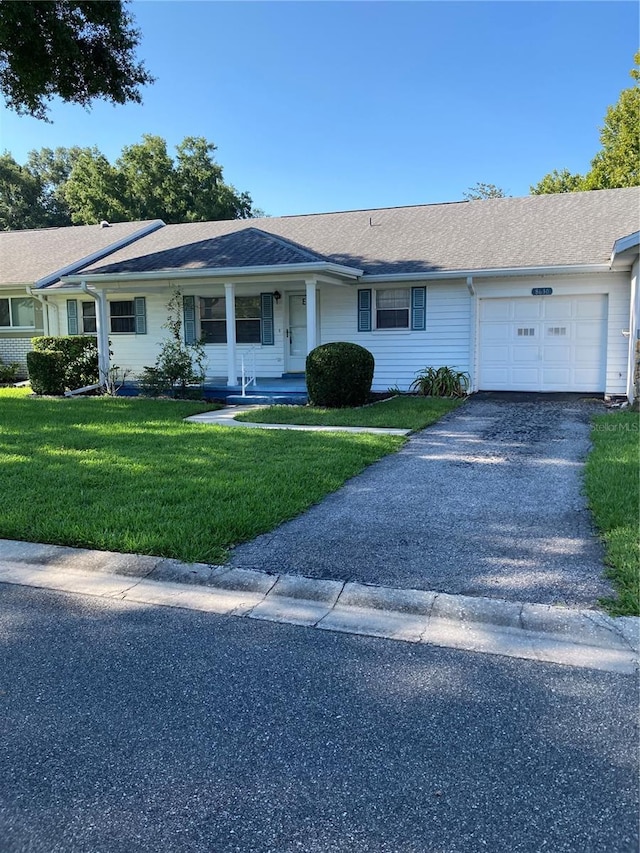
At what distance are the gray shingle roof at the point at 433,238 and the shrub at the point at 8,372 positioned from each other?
4.32 metres

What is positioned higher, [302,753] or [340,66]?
[340,66]

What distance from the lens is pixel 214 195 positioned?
35219 millimetres

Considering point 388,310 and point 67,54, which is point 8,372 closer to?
point 67,54

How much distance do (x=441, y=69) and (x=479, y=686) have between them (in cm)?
1544

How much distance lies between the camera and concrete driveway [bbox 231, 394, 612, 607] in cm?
416

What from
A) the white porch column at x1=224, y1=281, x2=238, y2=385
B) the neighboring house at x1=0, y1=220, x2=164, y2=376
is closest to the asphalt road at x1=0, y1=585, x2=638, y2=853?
the white porch column at x1=224, y1=281, x2=238, y2=385

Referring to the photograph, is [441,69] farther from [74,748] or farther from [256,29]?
[74,748]

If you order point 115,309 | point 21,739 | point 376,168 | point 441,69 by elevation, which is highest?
point 376,168

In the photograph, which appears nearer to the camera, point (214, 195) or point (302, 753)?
point (302, 753)

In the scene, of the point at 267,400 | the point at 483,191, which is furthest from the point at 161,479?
the point at 483,191

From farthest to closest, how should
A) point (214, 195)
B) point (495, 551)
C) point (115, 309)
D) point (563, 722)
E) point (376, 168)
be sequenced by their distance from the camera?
point (214, 195)
point (376, 168)
point (115, 309)
point (495, 551)
point (563, 722)

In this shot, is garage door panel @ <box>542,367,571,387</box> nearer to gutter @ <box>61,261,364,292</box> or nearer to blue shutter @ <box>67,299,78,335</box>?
gutter @ <box>61,261,364,292</box>

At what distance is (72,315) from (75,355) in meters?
3.39

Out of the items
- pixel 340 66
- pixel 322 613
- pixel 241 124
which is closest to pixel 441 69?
pixel 340 66
